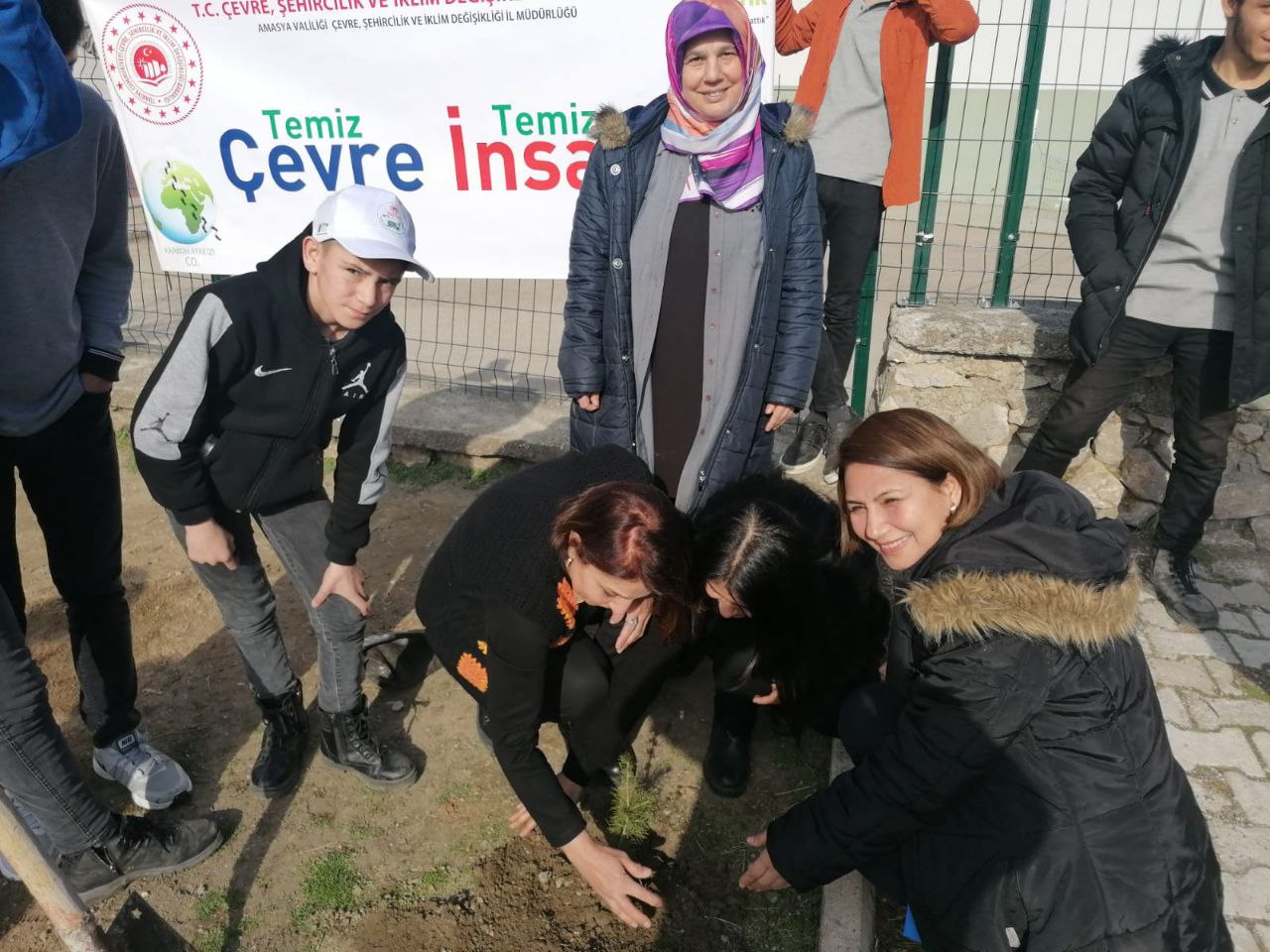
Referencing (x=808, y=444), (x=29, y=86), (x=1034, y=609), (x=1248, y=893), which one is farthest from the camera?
(x=808, y=444)

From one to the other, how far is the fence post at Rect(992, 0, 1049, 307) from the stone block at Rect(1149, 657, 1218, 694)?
174 cm

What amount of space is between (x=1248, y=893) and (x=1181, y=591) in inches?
56.1

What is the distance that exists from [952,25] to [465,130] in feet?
6.96

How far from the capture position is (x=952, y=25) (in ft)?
11.2

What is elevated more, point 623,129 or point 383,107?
point 383,107

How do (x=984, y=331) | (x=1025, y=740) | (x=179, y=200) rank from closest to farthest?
1. (x=1025, y=740)
2. (x=984, y=331)
3. (x=179, y=200)

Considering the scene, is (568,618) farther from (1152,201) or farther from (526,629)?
(1152,201)

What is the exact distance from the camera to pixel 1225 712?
9.73 feet

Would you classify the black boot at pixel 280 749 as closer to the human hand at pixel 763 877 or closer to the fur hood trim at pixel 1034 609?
the human hand at pixel 763 877

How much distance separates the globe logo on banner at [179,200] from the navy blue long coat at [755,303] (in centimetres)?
271

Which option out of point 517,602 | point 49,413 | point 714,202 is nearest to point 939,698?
point 517,602

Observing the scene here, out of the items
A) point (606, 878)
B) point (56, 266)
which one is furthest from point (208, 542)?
point (606, 878)

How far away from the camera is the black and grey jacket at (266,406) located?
212cm

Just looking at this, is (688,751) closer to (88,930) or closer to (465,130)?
(88,930)
